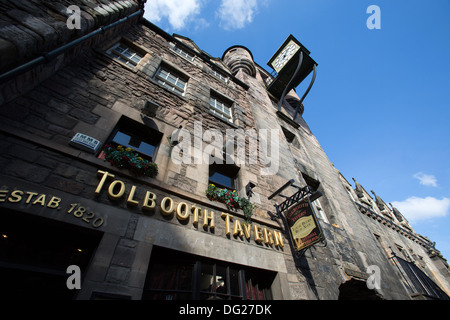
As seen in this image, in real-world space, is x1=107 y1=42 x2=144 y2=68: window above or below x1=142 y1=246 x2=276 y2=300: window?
above

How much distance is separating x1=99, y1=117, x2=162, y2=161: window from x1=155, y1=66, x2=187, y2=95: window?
8.82 ft

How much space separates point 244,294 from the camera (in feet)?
12.6

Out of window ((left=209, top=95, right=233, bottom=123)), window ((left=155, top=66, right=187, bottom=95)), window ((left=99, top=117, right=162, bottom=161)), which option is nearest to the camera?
window ((left=99, top=117, right=162, bottom=161))

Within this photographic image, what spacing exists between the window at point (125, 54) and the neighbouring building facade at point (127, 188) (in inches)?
2.5

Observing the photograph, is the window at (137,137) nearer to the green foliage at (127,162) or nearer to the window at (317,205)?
the green foliage at (127,162)

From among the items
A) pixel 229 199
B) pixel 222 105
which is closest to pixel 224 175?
pixel 229 199

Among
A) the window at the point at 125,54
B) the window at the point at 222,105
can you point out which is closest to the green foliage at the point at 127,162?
the window at the point at 125,54

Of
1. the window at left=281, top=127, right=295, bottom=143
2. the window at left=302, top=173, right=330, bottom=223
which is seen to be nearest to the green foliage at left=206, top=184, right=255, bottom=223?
the window at left=302, top=173, right=330, bottom=223

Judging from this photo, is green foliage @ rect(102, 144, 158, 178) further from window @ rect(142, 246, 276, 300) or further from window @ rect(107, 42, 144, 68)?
window @ rect(107, 42, 144, 68)

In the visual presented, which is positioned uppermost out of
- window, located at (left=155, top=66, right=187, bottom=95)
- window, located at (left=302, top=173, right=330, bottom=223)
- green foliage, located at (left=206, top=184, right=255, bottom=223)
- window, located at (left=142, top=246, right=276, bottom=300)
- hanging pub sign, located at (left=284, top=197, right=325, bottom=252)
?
window, located at (left=155, top=66, right=187, bottom=95)

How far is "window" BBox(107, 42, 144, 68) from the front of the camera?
661 cm
